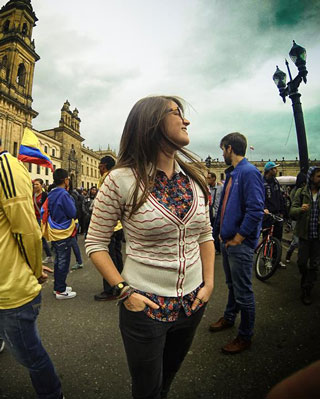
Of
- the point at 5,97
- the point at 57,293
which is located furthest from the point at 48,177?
the point at 57,293

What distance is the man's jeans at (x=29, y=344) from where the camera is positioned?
142cm

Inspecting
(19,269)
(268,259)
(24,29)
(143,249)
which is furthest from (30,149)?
(24,29)

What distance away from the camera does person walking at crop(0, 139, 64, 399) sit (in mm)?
1405

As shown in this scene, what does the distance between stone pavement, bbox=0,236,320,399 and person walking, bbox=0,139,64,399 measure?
0.67 meters

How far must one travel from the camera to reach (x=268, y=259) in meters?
4.46

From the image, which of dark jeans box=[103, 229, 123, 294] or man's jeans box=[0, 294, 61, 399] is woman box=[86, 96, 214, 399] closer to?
man's jeans box=[0, 294, 61, 399]

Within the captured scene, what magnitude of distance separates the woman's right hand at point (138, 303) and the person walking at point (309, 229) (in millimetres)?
3401

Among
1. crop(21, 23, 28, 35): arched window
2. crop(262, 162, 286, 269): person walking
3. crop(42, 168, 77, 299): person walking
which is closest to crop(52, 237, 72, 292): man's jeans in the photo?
crop(42, 168, 77, 299): person walking

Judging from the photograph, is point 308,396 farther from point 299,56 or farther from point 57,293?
point 299,56

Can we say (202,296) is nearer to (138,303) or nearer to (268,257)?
(138,303)


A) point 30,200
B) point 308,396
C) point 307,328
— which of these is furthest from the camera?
point 307,328

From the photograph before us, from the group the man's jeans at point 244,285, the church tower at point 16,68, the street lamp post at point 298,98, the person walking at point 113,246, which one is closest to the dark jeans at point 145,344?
the man's jeans at point 244,285

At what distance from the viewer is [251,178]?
2.34 metres

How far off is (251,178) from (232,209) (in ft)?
1.30
